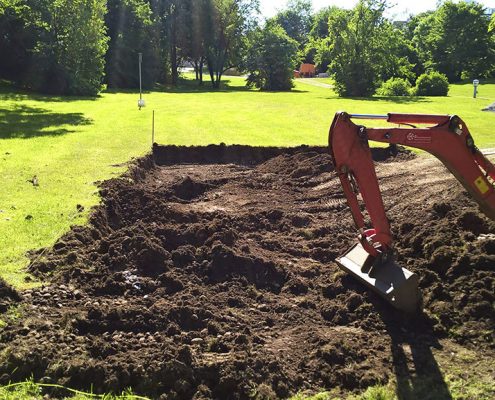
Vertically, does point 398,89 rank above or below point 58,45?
below

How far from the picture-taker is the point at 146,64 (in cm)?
5391

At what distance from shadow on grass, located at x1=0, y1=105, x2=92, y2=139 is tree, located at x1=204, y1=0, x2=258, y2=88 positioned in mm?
34745

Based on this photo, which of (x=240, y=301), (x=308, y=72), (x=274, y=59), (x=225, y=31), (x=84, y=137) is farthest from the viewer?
(x=308, y=72)

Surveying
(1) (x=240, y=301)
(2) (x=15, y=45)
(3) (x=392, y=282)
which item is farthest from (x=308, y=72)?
(3) (x=392, y=282)

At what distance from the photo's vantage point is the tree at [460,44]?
62.5m

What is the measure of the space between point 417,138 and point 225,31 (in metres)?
57.7

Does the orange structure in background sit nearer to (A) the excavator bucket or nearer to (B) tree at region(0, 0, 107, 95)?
(B) tree at region(0, 0, 107, 95)

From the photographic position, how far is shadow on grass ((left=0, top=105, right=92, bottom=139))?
67.1ft

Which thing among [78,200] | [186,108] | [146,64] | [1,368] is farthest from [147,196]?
[146,64]

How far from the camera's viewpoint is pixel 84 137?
19.8 metres

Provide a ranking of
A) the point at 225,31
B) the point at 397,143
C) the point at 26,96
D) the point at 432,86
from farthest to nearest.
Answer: the point at 225,31, the point at 432,86, the point at 26,96, the point at 397,143

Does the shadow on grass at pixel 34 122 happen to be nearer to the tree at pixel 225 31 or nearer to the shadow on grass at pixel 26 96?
the shadow on grass at pixel 26 96

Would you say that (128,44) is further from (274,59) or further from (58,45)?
(58,45)

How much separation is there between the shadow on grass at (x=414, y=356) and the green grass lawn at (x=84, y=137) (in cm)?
486
